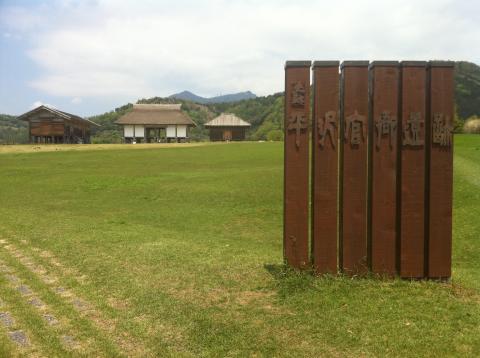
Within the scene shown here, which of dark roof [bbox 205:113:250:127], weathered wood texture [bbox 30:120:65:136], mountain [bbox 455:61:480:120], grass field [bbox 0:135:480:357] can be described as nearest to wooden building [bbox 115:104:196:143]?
dark roof [bbox 205:113:250:127]

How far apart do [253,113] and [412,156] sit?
78.8 m

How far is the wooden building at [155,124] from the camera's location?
52.1m

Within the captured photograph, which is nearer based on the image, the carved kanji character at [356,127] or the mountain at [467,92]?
the carved kanji character at [356,127]

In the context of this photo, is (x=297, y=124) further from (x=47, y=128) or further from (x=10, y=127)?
(x=10, y=127)

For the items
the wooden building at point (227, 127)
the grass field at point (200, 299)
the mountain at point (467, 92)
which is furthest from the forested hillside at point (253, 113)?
the grass field at point (200, 299)

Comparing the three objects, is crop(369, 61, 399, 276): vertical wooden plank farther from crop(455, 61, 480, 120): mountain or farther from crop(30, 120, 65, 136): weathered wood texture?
crop(455, 61, 480, 120): mountain

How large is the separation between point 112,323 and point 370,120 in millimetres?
3267

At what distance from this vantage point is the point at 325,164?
4.97m

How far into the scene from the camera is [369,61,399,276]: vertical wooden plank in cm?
486

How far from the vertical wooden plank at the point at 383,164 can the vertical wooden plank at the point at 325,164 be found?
15.2 inches

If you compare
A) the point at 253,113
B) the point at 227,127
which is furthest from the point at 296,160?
the point at 253,113

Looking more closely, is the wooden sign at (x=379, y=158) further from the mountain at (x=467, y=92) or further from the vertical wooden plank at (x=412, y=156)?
the mountain at (x=467, y=92)

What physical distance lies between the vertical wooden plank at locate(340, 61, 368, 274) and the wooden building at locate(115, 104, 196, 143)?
47.7 meters

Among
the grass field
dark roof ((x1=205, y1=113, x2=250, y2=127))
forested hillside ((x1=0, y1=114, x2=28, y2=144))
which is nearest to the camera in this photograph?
the grass field
